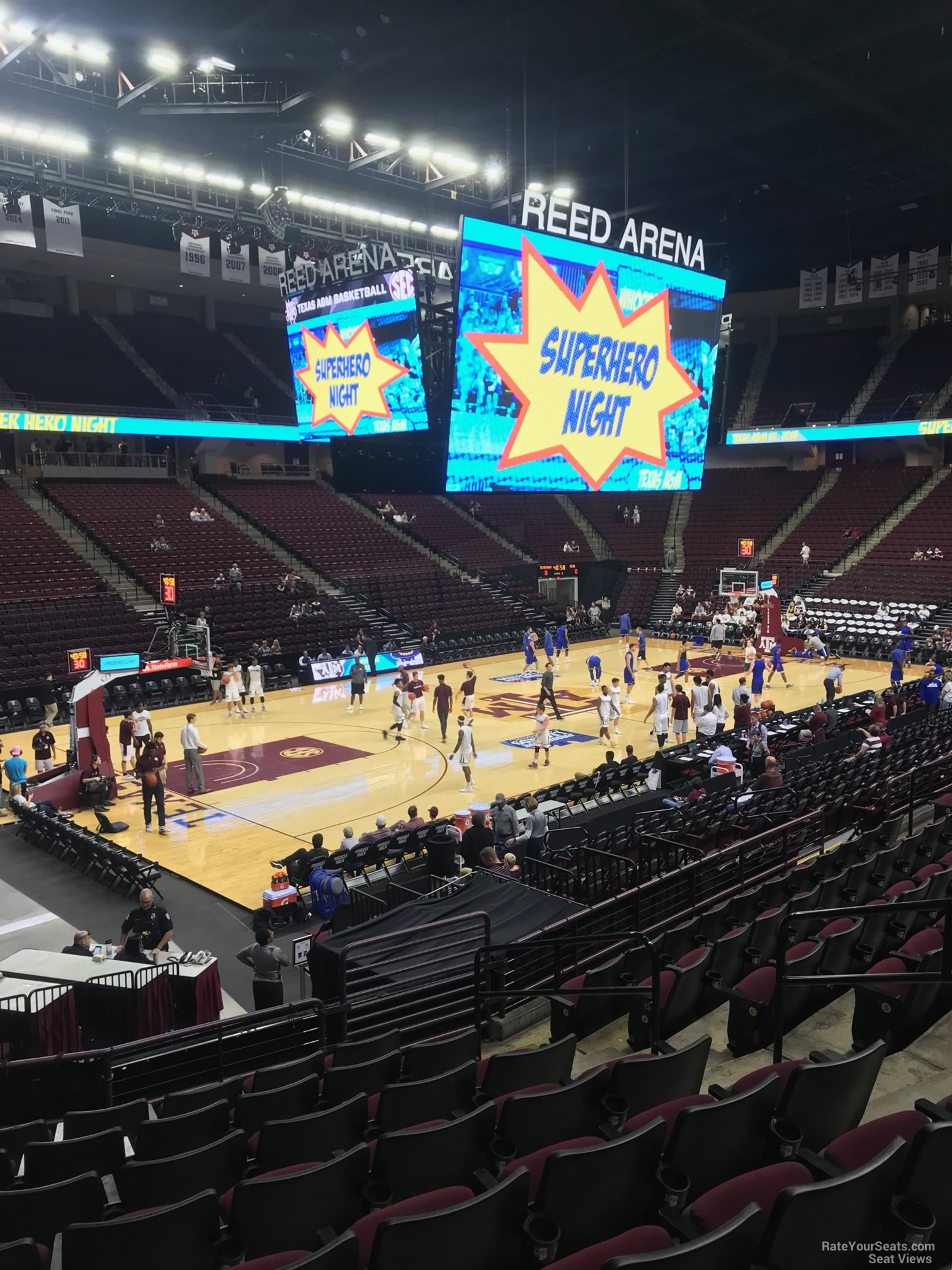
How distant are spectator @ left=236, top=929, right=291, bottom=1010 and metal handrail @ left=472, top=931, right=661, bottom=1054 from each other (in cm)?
228

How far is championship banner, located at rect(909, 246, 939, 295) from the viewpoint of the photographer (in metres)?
36.4

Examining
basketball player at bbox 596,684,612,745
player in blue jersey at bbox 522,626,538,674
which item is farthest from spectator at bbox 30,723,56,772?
player in blue jersey at bbox 522,626,538,674

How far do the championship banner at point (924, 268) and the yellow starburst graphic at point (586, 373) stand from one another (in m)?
24.3

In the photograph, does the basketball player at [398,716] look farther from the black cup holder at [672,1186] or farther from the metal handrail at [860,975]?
the black cup holder at [672,1186]

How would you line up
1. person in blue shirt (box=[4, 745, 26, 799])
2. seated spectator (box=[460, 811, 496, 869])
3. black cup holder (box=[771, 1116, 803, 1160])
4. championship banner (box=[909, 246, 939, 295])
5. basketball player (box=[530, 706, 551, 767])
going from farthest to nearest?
championship banner (box=[909, 246, 939, 295])
basketball player (box=[530, 706, 551, 767])
person in blue shirt (box=[4, 745, 26, 799])
seated spectator (box=[460, 811, 496, 869])
black cup holder (box=[771, 1116, 803, 1160])

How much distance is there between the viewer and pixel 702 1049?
437 centimetres

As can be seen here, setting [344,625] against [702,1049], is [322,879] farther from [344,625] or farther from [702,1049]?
[344,625]

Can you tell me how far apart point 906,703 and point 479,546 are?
2314 centimetres

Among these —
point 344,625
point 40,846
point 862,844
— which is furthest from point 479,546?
point 862,844

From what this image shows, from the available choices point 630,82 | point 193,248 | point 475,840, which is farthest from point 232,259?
point 475,840

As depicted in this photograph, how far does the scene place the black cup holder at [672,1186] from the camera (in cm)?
330

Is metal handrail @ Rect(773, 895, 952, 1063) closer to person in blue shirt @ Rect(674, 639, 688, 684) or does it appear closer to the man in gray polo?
the man in gray polo

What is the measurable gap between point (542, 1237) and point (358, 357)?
18.9m

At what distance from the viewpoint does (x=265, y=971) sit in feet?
28.2
